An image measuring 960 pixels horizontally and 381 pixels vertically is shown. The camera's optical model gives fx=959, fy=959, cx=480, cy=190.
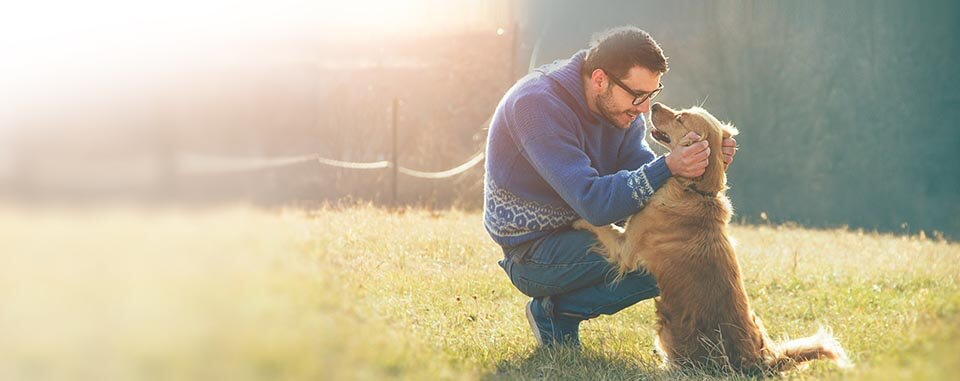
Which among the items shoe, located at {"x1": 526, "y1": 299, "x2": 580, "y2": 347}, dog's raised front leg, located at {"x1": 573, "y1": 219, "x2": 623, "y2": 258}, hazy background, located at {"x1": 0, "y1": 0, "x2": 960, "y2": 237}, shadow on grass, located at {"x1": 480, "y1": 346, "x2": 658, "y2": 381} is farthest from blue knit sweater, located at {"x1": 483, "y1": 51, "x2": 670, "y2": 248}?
hazy background, located at {"x1": 0, "y1": 0, "x2": 960, "y2": 237}

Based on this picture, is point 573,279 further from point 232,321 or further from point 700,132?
point 232,321

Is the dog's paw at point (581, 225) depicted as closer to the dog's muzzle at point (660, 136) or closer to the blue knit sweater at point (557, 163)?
the blue knit sweater at point (557, 163)

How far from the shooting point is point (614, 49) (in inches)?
173

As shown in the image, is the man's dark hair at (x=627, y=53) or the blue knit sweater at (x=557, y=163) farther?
the man's dark hair at (x=627, y=53)

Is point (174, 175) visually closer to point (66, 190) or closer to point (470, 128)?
point (66, 190)

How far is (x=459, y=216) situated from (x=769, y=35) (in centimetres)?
555

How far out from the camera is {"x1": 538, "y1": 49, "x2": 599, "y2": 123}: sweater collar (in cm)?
455

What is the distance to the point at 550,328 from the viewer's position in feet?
15.3

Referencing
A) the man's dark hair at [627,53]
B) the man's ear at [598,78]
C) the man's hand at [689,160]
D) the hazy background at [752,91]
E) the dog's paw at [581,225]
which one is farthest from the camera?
the hazy background at [752,91]

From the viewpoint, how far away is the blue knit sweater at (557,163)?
13.6 feet

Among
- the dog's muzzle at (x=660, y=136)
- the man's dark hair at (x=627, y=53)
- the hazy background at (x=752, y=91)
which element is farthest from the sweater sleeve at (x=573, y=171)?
the hazy background at (x=752, y=91)

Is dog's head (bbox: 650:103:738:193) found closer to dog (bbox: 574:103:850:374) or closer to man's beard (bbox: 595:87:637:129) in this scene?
dog (bbox: 574:103:850:374)

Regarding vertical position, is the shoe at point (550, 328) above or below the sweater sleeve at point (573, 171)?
below

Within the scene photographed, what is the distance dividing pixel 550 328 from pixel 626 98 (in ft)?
3.83
